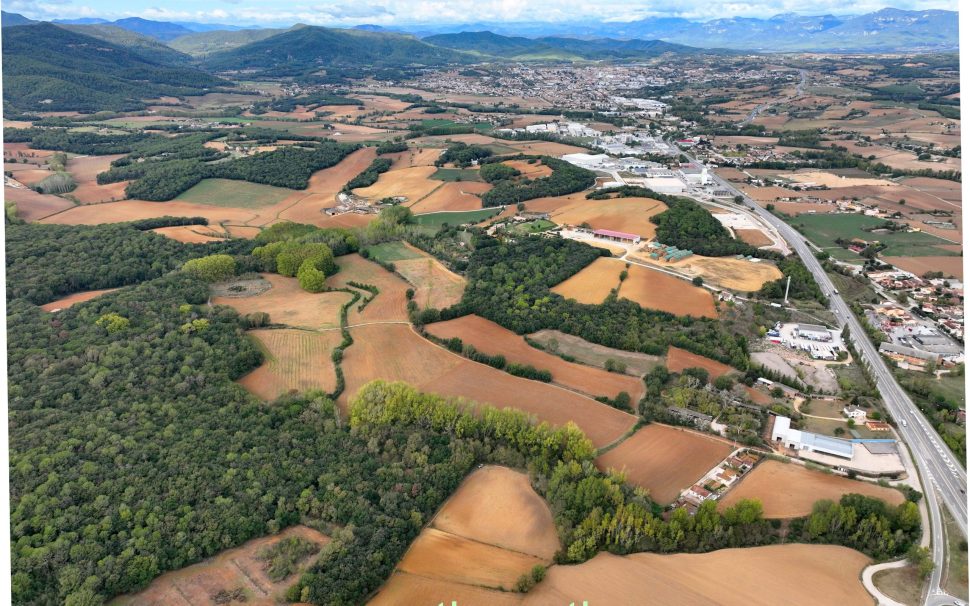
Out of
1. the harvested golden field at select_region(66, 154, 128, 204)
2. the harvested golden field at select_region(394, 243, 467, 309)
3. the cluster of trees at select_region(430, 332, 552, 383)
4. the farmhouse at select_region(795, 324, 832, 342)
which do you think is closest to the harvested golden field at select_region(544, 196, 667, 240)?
the harvested golden field at select_region(394, 243, 467, 309)

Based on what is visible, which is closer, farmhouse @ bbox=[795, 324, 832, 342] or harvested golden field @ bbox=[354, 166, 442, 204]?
farmhouse @ bbox=[795, 324, 832, 342]

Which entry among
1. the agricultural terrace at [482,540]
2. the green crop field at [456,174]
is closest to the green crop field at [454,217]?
the green crop field at [456,174]

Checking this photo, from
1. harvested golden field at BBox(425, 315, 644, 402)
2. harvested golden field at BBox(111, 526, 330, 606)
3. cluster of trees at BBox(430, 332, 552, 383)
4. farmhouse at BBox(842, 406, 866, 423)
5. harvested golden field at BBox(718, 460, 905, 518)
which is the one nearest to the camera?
harvested golden field at BBox(111, 526, 330, 606)

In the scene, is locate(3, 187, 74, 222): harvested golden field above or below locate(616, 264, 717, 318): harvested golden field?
below

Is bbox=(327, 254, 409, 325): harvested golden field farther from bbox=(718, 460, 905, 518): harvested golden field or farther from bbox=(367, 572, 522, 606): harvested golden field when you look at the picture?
bbox=(718, 460, 905, 518): harvested golden field

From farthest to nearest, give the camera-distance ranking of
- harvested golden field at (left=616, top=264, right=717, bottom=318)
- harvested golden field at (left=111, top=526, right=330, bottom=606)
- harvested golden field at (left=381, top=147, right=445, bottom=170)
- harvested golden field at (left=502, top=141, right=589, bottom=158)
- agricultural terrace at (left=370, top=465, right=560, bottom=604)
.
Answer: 1. harvested golden field at (left=502, top=141, right=589, bottom=158)
2. harvested golden field at (left=381, top=147, right=445, bottom=170)
3. harvested golden field at (left=616, top=264, right=717, bottom=318)
4. agricultural terrace at (left=370, top=465, right=560, bottom=604)
5. harvested golden field at (left=111, top=526, right=330, bottom=606)

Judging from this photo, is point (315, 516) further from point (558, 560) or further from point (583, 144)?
point (583, 144)

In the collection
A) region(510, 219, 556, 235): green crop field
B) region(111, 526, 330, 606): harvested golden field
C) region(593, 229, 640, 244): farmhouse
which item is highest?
region(593, 229, 640, 244): farmhouse
